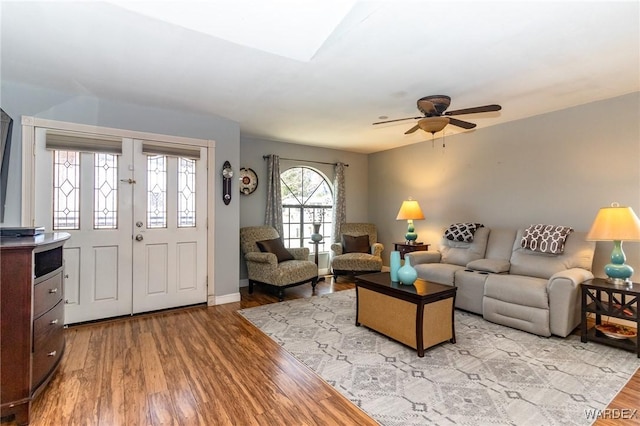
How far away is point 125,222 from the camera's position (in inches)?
137

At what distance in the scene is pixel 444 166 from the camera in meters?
5.08

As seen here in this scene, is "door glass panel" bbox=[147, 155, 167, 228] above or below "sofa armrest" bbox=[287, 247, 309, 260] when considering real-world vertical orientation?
above

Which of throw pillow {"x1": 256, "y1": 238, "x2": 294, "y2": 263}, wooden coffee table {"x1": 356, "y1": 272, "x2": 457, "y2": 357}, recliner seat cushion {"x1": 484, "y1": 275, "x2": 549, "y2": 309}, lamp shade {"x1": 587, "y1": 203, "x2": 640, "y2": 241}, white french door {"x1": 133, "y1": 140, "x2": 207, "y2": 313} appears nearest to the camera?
wooden coffee table {"x1": 356, "y1": 272, "x2": 457, "y2": 357}

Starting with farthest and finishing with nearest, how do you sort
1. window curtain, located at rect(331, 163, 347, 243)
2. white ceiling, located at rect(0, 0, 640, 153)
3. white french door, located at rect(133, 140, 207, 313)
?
window curtain, located at rect(331, 163, 347, 243) < white french door, located at rect(133, 140, 207, 313) < white ceiling, located at rect(0, 0, 640, 153)

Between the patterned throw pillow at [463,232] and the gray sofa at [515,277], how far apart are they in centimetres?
8

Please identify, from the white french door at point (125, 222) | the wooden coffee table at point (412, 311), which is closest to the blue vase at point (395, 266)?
the wooden coffee table at point (412, 311)

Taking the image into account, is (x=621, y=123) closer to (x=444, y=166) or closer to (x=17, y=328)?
(x=444, y=166)

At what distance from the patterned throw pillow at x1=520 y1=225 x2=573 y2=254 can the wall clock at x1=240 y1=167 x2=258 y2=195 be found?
3.89 meters

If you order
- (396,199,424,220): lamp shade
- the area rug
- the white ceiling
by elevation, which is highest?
the white ceiling

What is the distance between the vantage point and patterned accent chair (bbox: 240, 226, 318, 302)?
4.18 metres

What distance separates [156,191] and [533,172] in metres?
4.76

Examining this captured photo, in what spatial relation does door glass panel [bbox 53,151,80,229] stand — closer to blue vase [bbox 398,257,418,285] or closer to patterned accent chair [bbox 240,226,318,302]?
patterned accent chair [bbox 240,226,318,302]

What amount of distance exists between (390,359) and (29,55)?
3714 millimetres

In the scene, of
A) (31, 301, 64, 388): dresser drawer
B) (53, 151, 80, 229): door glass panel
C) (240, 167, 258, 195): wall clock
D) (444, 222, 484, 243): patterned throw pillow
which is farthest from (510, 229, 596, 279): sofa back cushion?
(53, 151, 80, 229): door glass panel
